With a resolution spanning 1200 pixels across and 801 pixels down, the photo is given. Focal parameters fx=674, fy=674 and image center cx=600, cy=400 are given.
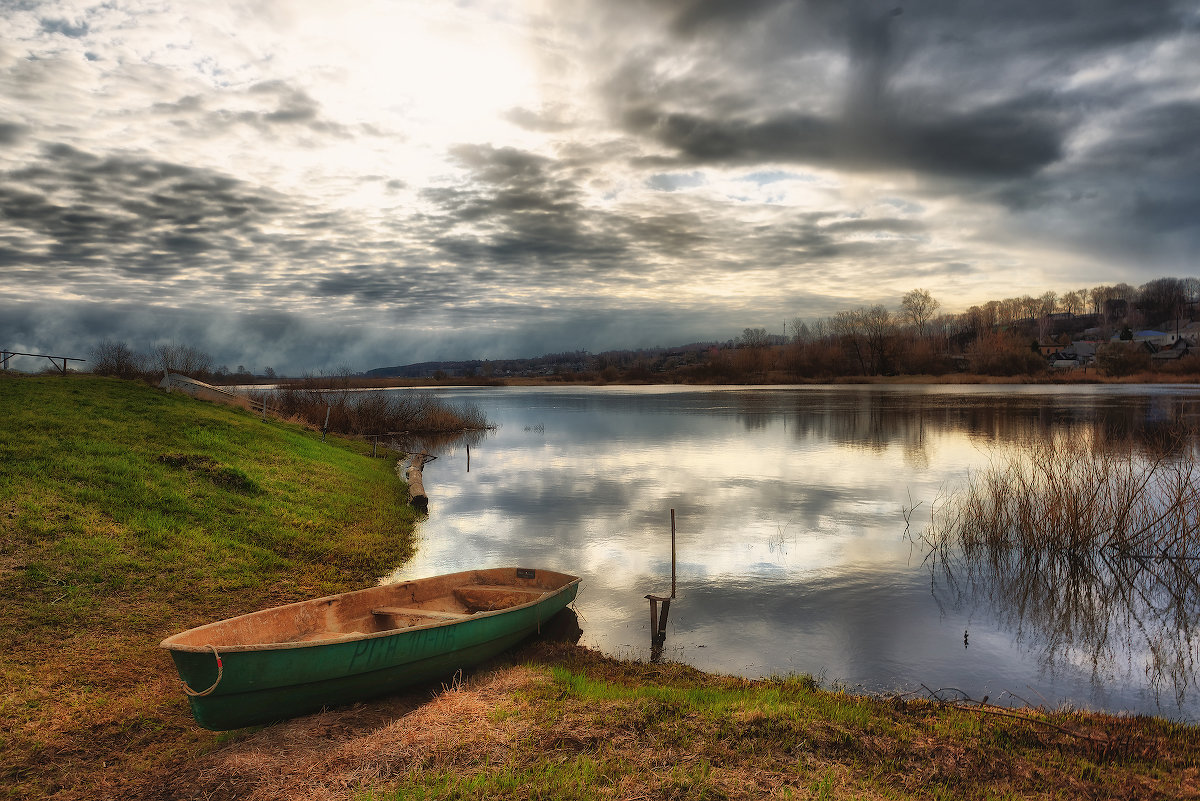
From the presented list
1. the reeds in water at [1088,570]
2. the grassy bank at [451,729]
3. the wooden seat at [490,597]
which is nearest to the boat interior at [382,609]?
the wooden seat at [490,597]

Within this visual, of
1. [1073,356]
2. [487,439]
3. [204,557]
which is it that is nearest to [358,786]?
[204,557]

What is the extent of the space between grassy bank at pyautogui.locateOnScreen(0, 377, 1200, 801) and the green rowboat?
0.29m

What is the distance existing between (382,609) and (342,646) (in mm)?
2157

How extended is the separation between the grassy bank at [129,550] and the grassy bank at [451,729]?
41 millimetres

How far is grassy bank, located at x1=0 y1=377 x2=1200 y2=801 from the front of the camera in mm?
6281

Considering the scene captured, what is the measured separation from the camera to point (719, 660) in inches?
415

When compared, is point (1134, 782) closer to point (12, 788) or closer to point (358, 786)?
point (358, 786)

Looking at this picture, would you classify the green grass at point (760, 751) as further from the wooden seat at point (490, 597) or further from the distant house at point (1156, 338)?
the distant house at point (1156, 338)

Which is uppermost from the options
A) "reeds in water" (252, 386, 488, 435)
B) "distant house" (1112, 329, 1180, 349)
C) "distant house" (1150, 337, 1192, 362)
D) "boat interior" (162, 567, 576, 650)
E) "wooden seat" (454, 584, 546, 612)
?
"distant house" (1112, 329, 1180, 349)

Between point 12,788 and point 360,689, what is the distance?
10.5 ft

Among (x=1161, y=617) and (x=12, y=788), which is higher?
(x=12, y=788)

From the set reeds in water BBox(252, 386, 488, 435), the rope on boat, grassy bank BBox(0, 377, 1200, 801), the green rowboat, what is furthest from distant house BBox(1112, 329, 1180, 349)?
the rope on boat

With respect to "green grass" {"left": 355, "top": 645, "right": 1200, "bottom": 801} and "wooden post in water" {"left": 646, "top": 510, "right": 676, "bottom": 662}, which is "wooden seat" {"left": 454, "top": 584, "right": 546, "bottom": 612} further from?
"green grass" {"left": 355, "top": 645, "right": 1200, "bottom": 801}

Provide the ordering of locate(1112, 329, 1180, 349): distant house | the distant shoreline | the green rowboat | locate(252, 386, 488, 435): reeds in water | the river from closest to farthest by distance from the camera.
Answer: the green rowboat, the river, locate(252, 386, 488, 435): reeds in water, the distant shoreline, locate(1112, 329, 1180, 349): distant house
